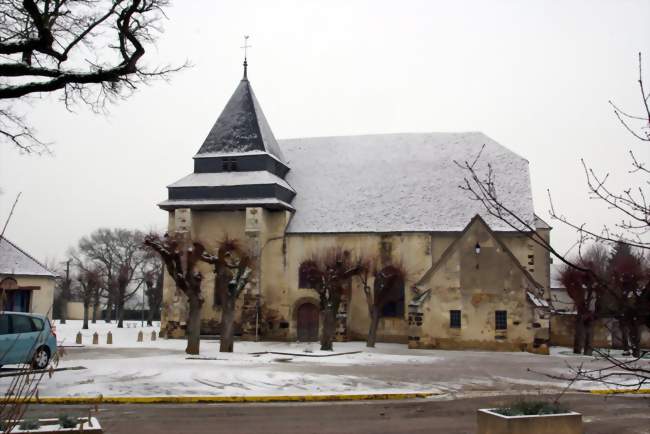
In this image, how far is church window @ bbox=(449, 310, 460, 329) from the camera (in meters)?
30.7

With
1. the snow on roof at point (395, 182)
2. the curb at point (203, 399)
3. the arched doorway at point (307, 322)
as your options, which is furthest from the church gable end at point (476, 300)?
the curb at point (203, 399)

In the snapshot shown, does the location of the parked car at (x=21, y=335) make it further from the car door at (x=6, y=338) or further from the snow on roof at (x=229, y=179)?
the snow on roof at (x=229, y=179)

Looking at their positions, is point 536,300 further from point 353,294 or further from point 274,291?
point 274,291

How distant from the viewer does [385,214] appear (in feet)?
117

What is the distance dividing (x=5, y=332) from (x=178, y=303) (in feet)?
59.2

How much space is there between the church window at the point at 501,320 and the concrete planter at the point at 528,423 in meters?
22.3

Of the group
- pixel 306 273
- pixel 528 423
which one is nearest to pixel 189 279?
pixel 306 273

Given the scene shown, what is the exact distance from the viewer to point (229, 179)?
36.7m

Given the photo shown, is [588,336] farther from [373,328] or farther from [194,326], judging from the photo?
[194,326]

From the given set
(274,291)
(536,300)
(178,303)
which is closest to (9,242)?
A: (178,303)

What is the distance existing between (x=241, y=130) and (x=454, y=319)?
1695 centimetres

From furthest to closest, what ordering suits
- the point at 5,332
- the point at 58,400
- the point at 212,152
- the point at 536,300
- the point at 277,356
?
1. the point at 212,152
2. the point at 536,300
3. the point at 277,356
4. the point at 5,332
5. the point at 58,400

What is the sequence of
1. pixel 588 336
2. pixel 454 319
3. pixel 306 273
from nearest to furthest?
1. pixel 588 336
2. pixel 454 319
3. pixel 306 273

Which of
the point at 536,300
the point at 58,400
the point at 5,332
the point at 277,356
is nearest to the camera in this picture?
the point at 58,400
